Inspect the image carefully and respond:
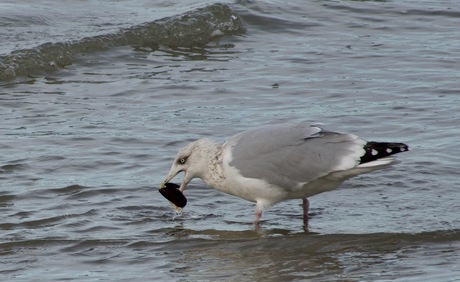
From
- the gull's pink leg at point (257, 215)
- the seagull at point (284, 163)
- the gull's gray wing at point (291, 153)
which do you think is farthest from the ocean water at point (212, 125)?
the gull's gray wing at point (291, 153)

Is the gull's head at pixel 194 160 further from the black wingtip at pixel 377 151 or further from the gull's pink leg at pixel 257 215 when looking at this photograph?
the black wingtip at pixel 377 151

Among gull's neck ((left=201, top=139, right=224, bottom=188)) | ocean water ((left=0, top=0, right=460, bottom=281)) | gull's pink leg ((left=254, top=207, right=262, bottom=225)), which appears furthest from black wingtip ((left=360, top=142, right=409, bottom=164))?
gull's neck ((left=201, top=139, right=224, bottom=188))

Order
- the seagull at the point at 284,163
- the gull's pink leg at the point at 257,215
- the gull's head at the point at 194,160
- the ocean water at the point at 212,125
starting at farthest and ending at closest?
1. the gull's head at the point at 194,160
2. the gull's pink leg at the point at 257,215
3. the seagull at the point at 284,163
4. the ocean water at the point at 212,125

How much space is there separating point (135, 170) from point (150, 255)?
1.96m

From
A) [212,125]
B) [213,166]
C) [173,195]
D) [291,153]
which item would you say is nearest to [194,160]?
[213,166]

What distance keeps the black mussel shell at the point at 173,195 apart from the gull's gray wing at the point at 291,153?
1.58 ft

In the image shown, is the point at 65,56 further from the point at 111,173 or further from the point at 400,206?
the point at 400,206

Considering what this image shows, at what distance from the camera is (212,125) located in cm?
1007

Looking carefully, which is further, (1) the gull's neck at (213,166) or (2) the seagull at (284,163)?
(1) the gull's neck at (213,166)

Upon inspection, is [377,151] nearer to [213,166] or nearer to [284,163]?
[284,163]

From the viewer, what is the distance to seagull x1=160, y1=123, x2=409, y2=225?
7.38 metres

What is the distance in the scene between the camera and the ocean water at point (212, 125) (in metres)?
6.91

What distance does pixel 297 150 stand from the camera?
24.5 ft

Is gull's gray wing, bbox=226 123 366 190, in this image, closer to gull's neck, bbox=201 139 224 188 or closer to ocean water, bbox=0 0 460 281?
gull's neck, bbox=201 139 224 188
